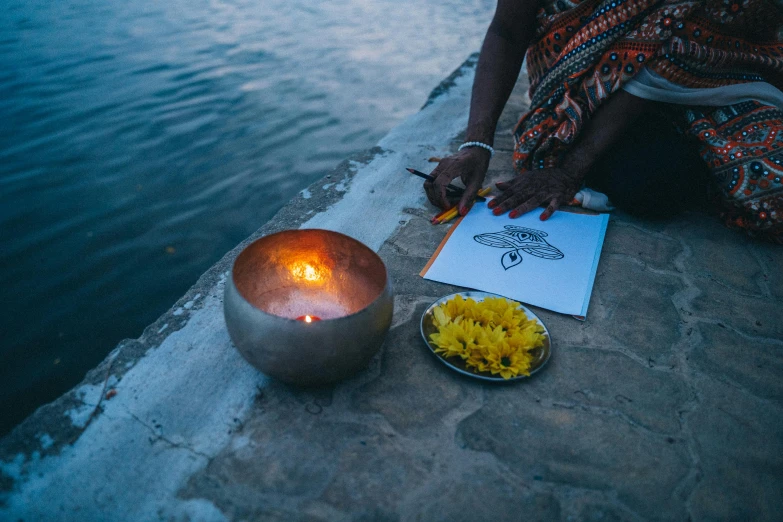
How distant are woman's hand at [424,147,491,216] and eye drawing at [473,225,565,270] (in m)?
0.21

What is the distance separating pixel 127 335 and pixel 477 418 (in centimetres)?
167

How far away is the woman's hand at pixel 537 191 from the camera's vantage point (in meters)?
2.10

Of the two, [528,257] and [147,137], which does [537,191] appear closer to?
[528,257]

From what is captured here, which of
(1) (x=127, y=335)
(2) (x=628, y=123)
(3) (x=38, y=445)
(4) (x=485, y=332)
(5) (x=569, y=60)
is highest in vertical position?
(5) (x=569, y=60)

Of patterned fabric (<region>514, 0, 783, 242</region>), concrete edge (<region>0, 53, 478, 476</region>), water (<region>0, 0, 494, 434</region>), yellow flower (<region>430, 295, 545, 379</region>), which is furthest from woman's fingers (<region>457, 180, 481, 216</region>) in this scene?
water (<region>0, 0, 494, 434</region>)

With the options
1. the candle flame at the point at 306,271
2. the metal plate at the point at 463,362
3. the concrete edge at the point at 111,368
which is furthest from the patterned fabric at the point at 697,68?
the candle flame at the point at 306,271

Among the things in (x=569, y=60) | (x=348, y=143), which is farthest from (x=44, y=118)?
(x=569, y=60)

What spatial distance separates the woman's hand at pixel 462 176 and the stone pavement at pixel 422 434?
1.98 ft

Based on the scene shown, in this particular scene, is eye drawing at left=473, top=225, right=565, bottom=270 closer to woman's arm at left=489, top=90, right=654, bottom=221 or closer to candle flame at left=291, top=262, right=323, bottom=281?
woman's arm at left=489, top=90, right=654, bottom=221

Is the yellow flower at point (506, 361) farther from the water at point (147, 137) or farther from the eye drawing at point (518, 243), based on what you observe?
the water at point (147, 137)

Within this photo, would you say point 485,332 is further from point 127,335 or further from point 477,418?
point 127,335

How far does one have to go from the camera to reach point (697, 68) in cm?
196

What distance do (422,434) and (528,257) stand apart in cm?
92

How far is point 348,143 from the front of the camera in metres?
3.89
